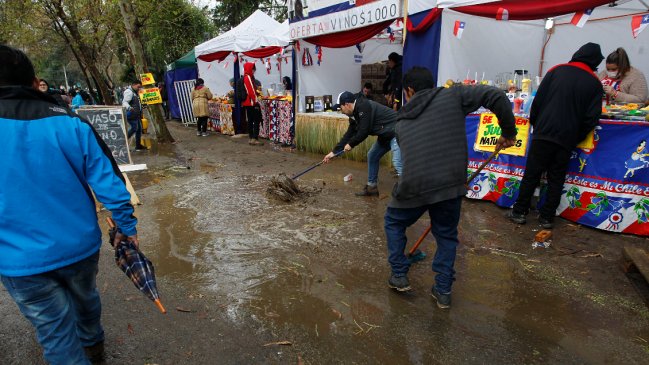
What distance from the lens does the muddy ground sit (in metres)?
2.58

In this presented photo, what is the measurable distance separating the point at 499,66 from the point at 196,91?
8.29m

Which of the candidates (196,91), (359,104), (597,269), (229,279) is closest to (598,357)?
(597,269)

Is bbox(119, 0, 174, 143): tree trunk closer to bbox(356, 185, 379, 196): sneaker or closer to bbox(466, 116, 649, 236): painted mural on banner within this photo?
bbox(356, 185, 379, 196): sneaker

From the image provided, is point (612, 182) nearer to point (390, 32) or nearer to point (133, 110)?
point (390, 32)

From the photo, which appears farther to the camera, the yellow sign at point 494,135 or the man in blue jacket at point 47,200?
the yellow sign at point 494,135

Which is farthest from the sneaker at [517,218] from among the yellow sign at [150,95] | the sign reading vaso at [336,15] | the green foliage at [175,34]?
the green foliage at [175,34]

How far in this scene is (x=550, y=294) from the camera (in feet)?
10.4

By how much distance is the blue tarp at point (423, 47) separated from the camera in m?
5.91

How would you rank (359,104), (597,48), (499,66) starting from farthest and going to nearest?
(499,66), (359,104), (597,48)

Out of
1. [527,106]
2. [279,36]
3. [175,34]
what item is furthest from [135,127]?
[175,34]

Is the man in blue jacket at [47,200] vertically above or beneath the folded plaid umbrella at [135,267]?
above

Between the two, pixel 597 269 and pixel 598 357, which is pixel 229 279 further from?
pixel 597 269

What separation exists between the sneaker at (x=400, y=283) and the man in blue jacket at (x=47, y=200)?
207 centimetres

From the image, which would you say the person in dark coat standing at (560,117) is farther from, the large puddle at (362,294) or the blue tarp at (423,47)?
the blue tarp at (423,47)
